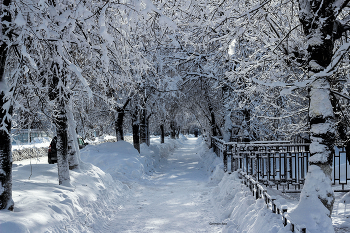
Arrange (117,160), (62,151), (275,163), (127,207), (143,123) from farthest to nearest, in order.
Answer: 1. (143,123)
2. (117,160)
3. (275,163)
4. (127,207)
5. (62,151)

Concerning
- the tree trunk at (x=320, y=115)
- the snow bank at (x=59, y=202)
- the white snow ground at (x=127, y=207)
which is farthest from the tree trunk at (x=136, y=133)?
the tree trunk at (x=320, y=115)

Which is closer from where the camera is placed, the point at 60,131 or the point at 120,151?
the point at 60,131

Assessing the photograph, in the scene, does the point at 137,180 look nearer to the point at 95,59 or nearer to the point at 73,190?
the point at 73,190

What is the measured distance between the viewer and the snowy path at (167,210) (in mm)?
6266

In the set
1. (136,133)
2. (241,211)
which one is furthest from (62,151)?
(136,133)

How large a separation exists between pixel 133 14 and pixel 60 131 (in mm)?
4254

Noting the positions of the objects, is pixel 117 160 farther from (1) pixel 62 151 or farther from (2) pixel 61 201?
(2) pixel 61 201

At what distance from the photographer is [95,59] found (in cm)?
668

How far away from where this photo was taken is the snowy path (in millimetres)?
6266

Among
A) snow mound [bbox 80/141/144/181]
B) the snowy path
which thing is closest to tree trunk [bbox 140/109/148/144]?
snow mound [bbox 80/141/144/181]

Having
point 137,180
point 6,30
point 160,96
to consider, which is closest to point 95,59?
point 6,30

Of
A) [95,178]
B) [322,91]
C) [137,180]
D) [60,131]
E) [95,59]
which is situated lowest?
[137,180]

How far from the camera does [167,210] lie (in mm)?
7637

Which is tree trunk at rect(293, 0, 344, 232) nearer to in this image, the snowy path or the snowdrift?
the snowy path
